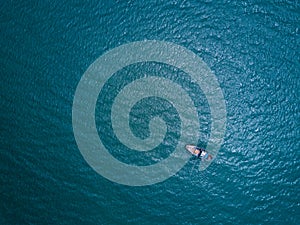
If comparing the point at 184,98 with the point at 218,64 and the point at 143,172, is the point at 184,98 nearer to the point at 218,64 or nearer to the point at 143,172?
the point at 218,64

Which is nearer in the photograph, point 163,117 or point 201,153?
point 201,153

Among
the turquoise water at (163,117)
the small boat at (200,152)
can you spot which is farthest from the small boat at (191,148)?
the turquoise water at (163,117)

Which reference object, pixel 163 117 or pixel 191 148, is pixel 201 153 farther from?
pixel 163 117

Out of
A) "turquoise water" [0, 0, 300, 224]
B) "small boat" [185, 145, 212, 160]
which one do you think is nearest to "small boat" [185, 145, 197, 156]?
"small boat" [185, 145, 212, 160]

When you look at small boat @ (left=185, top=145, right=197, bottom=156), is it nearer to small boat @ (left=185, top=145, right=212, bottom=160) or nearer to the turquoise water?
small boat @ (left=185, top=145, right=212, bottom=160)

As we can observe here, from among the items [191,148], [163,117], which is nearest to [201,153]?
[191,148]

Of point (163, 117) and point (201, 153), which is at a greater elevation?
point (163, 117)

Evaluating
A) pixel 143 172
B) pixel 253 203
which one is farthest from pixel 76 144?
pixel 253 203

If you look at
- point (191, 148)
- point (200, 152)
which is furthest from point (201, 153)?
point (191, 148)
